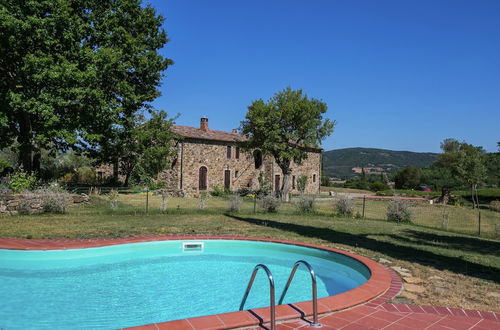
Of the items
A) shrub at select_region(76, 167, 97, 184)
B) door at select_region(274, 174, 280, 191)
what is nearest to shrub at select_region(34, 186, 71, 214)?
shrub at select_region(76, 167, 97, 184)

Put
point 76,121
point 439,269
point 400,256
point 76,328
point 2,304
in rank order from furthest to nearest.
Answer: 1. point 76,121
2. point 400,256
3. point 439,269
4. point 2,304
5. point 76,328

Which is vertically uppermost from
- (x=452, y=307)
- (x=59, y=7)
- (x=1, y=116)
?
(x=59, y=7)

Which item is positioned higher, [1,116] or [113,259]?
[1,116]

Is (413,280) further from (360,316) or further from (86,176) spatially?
(86,176)

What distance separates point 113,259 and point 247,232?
11.6 feet

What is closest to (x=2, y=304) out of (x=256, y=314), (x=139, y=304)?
(x=139, y=304)

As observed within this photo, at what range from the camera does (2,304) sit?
4.56m

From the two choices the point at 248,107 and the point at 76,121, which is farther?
the point at 248,107

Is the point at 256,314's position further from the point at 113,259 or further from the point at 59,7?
the point at 59,7

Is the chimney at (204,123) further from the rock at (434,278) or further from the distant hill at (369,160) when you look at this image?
the distant hill at (369,160)

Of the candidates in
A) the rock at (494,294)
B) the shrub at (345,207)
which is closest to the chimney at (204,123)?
the shrub at (345,207)

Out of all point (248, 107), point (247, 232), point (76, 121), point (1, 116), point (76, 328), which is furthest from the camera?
point (248, 107)

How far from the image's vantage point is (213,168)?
28250mm

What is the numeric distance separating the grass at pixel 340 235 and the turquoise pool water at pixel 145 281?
1.03m
